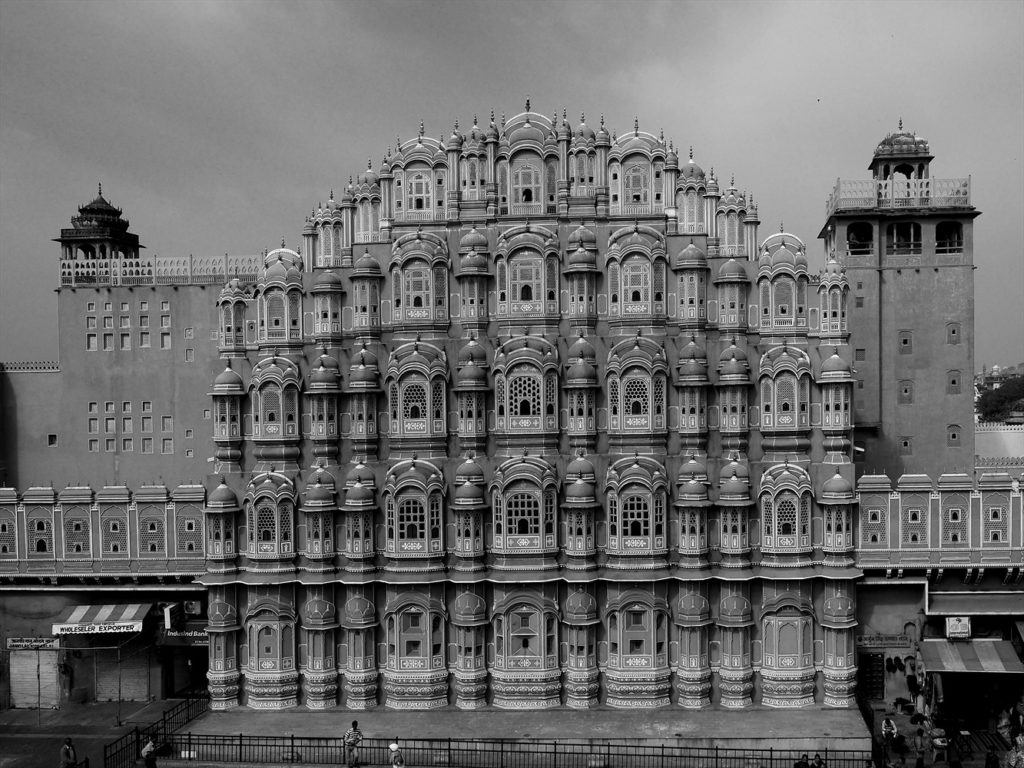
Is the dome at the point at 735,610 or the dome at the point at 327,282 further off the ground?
the dome at the point at 327,282

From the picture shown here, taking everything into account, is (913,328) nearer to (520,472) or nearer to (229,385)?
(520,472)

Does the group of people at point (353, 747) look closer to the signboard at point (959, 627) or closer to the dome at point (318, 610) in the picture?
the dome at point (318, 610)

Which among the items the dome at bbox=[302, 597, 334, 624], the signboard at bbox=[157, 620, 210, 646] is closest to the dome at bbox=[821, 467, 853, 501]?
the dome at bbox=[302, 597, 334, 624]

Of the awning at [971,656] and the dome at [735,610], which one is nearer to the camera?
the awning at [971,656]

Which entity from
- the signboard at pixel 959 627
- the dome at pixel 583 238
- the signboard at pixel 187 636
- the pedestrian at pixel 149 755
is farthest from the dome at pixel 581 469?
the pedestrian at pixel 149 755

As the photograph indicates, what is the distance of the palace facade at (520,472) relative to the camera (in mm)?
35500

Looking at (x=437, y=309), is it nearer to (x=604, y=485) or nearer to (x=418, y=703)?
(x=604, y=485)

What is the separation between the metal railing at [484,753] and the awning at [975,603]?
7.62m

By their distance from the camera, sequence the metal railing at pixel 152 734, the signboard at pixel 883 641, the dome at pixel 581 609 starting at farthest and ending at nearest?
1. the signboard at pixel 883 641
2. the dome at pixel 581 609
3. the metal railing at pixel 152 734

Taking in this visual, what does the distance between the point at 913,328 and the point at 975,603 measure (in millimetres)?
13940

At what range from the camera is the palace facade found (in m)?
35.5

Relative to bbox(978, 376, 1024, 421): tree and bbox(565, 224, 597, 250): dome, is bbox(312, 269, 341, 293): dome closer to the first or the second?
bbox(565, 224, 597, 250): dome

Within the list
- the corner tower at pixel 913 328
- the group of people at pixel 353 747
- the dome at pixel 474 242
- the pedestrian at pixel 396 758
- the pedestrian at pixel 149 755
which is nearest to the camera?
the pedestrian at pixel 396 758

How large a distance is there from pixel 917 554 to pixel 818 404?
659cm
